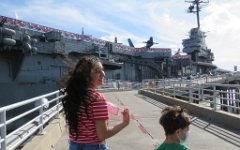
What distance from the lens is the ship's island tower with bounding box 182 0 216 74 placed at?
9631 cm

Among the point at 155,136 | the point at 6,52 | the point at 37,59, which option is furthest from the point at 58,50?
the point at 155,136

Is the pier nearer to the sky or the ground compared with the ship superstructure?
nearer to the ground

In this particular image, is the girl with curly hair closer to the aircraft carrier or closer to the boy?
the boy

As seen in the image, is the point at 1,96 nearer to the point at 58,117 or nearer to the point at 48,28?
the point at 48,28

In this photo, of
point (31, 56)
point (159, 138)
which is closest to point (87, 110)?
point (159, 138)

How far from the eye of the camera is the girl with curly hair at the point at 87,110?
117 inches

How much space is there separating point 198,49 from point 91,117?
97338mm

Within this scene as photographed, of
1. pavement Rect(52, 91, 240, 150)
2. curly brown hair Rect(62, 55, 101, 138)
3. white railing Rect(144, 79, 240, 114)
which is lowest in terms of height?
pavement Rect(52, 91, 240, 150)

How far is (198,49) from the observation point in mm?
97562

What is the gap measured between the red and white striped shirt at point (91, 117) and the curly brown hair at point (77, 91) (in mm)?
31

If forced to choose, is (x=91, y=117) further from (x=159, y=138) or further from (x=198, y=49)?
(x=198, y=49)

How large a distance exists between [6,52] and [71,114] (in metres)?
36.9

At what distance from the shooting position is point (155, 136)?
9344mm

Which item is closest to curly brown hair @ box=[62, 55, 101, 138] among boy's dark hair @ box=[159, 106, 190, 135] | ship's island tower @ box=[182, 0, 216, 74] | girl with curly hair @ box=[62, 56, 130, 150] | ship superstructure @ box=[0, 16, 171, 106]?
girl with curly hair @ box=[62, 56, 130, 150]
